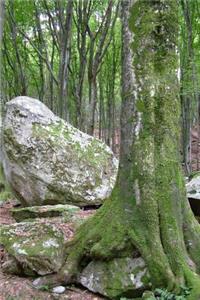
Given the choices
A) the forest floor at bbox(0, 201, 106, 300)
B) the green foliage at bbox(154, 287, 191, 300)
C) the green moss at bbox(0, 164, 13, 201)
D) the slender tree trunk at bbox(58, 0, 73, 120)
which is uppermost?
the slender tree trunk at bbox(58, 0, 73, 120)

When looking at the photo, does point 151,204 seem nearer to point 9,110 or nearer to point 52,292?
point 52,292

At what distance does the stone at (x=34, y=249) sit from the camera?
4145 millimetres

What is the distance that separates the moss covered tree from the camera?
393 centimetres

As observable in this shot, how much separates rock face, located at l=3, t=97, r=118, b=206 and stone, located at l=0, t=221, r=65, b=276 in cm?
258

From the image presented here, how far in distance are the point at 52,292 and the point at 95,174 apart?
3.97 meters

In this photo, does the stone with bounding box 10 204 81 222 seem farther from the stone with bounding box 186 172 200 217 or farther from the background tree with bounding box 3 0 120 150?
the background tree with bounding box 3 0 120 150

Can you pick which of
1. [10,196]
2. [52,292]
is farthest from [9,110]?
[52,292]

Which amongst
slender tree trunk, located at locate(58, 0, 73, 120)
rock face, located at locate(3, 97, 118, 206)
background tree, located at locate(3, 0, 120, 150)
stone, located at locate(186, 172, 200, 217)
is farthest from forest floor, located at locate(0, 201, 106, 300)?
slender tree trunk, located at locate(58, 0, 73, 120)

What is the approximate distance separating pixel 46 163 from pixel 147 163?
370cm

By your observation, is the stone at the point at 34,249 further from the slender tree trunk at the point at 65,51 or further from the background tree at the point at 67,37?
the slender tree trunk at the point at 65,51

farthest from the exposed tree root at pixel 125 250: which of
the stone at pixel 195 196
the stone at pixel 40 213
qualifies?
the stone at pixel 195 196

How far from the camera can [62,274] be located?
4059mm

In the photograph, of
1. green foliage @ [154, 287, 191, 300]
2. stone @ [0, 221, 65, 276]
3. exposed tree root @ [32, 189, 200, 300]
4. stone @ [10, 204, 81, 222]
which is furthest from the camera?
stone @ [10, 204, 81, 222]

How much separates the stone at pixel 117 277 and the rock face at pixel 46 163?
333cm
